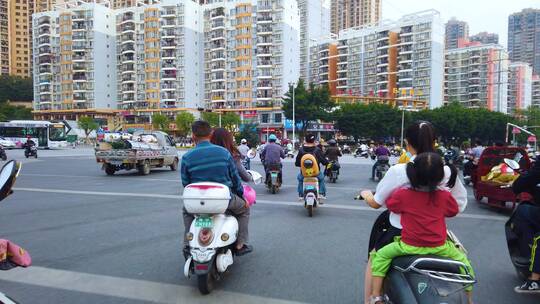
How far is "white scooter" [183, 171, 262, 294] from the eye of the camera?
3.83 meters

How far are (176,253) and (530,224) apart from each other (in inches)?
154

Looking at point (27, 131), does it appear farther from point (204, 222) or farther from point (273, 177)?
point (204, 222)

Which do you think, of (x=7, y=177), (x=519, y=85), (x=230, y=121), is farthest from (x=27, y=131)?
(x=519, y=85)

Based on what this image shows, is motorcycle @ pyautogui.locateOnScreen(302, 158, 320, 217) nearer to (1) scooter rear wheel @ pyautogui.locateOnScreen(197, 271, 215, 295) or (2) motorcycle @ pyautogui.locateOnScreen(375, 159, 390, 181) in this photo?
(1) scooter rear wheel @ pyautogui.locateOnScreen(197, 271, 215, 295)

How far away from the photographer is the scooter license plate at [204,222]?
395 cm

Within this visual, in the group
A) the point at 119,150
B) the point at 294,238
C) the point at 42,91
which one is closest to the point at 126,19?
the point at 42,91

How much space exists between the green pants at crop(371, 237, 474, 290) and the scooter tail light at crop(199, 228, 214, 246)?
1609mm

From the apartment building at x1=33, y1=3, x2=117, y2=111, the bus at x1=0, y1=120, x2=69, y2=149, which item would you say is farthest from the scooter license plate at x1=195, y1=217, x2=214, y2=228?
the apartment building at x1=33, y1=3, x2=117, y2=111

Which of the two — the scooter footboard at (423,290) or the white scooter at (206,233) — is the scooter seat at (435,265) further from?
the white scooter at (206,233)

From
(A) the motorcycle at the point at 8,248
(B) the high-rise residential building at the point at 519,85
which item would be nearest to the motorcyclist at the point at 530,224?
(A) the motorcycle at the point at 8,248

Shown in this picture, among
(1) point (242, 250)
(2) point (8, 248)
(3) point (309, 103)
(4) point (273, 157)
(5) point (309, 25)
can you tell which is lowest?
(1) point (242, 250)

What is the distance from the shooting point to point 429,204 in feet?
8.97

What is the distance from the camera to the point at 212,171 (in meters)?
4.25

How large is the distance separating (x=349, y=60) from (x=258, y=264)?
97.1 meters
